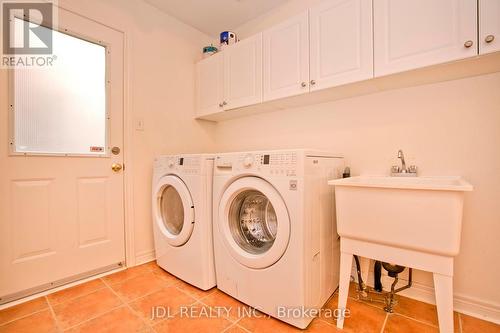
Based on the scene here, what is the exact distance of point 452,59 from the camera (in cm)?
109

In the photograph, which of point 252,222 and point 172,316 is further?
point 252,222

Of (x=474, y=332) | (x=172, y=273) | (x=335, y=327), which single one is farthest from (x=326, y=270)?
(x=172, y=273)

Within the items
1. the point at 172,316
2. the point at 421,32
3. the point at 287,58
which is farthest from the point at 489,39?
the point at 172,316

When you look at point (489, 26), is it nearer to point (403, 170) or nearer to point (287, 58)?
point (403, 170)

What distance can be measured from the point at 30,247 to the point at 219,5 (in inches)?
92.5

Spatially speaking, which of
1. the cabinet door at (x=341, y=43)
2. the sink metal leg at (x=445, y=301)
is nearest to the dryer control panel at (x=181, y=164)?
the cabinet door at (x=341, y=43)

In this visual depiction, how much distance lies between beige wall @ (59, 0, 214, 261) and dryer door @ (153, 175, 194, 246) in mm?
253

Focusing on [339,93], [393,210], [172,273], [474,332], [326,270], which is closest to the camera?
[393,210]

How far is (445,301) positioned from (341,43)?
141cm

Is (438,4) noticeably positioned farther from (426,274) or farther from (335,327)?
(335,327)

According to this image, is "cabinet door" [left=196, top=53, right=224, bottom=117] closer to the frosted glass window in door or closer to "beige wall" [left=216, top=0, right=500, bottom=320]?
the frosted glass window in door

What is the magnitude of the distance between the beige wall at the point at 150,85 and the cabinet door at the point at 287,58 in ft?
3.12

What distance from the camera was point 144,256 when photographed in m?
1.99

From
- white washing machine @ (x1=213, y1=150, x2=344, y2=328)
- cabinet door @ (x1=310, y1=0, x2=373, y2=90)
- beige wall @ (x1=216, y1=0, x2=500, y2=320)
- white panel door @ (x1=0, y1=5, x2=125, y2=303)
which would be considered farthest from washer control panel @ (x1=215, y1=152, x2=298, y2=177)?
white panel door @ (x1=0, y1=5, x2=125, y2=303)
